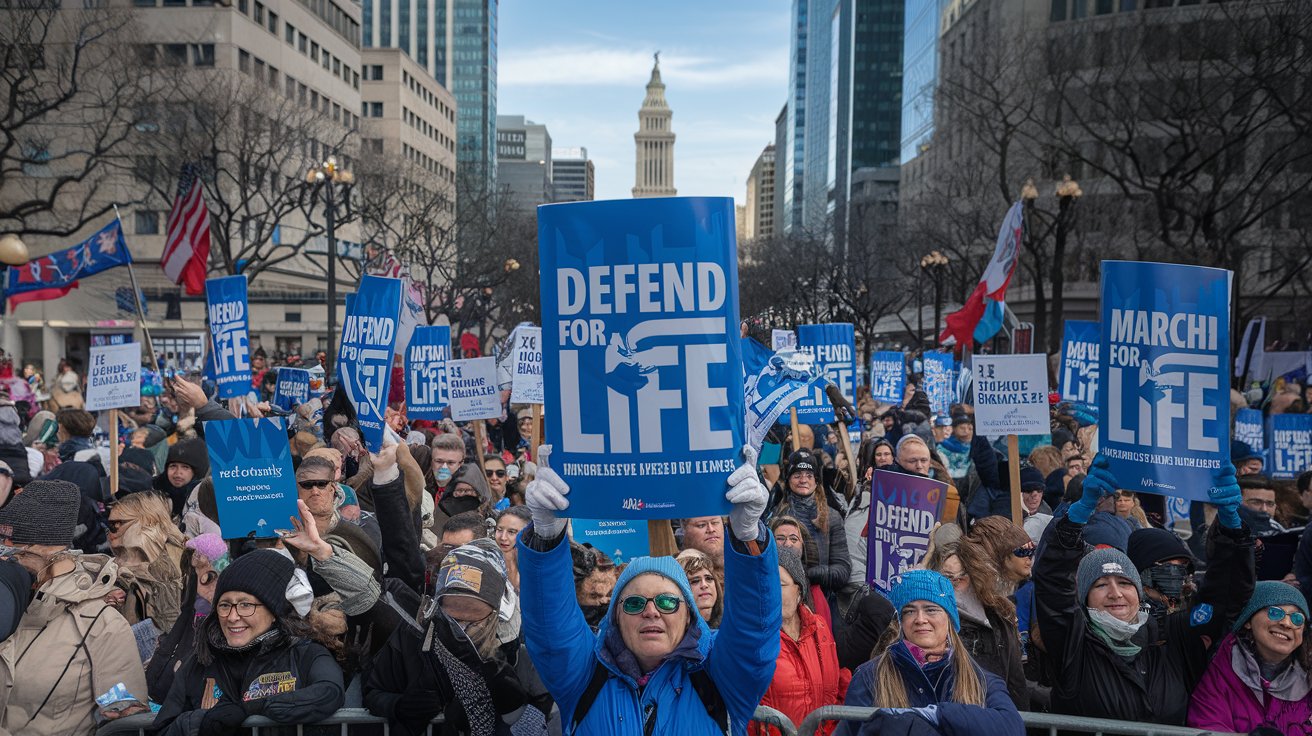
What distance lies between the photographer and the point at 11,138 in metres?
23.2

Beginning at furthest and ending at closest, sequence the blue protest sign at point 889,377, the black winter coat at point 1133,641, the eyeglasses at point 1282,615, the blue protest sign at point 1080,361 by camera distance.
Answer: the blue protest sign at point 889,377 < the blue protest sign at point 1080,361 < the black winter coat at point 1133,641 < the eyeglasses at point 1282,615

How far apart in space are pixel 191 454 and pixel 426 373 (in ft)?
13.8

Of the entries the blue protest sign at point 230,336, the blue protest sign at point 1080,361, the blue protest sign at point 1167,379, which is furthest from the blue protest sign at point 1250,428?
the blue protest sign at point 230,336

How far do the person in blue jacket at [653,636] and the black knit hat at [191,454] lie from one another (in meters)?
5.72

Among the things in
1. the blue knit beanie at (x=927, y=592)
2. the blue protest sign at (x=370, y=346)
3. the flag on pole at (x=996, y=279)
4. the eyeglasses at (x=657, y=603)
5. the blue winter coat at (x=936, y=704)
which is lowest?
the blue winter coat at (x=936, y=704)

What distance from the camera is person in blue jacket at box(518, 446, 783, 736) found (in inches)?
133

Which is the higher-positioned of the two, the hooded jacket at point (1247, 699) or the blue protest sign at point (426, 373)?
the blue protest sign at point (426, 373)

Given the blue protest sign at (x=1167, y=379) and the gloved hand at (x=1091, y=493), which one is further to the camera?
the blue protest sign at (x=1167, y=379)

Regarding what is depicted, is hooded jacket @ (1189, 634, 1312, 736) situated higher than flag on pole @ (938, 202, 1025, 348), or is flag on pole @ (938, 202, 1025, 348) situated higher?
flag on pole @ (938, 202, 1025, 348)

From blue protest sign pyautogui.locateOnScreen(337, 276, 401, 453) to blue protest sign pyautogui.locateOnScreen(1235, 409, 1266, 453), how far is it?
9854 mm

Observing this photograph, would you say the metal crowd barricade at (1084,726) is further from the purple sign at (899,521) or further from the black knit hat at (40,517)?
the black knit hat at (40,517)

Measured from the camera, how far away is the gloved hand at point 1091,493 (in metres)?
4.37

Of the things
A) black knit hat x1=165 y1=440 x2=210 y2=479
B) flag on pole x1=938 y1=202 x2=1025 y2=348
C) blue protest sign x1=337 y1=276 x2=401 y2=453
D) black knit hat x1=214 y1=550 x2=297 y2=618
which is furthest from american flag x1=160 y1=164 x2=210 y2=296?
black knit hat x1=214 y1=550 x2=297 y2=618

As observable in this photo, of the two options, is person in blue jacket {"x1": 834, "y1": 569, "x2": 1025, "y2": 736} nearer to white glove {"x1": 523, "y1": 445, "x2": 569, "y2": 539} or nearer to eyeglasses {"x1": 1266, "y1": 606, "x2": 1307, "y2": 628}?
eyeglasses {"x1": 1266, "y1": 606, "x2": 1307, "y2": 628}
